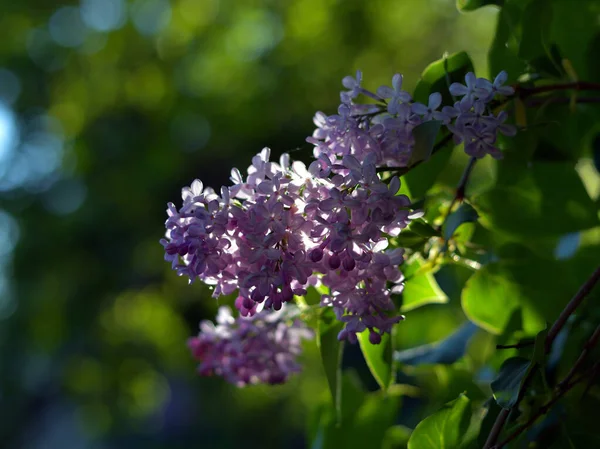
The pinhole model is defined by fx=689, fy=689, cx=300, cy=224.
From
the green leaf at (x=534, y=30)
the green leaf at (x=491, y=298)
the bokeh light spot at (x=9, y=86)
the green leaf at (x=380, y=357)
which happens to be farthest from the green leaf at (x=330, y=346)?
the bokeh light spot at (x=9, y=86)

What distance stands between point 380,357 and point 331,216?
0.57ft

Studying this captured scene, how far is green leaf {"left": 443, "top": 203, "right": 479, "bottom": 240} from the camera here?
452 mm

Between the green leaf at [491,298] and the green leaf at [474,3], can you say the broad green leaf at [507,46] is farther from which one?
the green leaf at [491,298]

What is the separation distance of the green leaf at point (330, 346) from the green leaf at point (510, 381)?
0.38ft

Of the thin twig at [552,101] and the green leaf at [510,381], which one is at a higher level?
the thin twig at [552,101]

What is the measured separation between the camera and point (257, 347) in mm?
567

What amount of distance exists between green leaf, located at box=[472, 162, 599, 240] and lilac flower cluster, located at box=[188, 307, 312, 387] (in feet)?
0.61

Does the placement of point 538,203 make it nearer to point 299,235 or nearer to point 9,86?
point 299,235

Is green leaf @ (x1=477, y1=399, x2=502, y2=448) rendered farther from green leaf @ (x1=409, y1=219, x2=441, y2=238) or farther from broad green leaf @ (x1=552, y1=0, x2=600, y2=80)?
broad green leaf @ (x1=552, y1=0, x2=600, y2=80)

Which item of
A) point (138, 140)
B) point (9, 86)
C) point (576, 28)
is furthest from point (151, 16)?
point (576, 28)

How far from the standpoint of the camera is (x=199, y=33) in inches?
181

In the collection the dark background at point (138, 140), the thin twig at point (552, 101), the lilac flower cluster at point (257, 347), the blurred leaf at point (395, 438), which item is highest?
the thin twig at point (552, 101)

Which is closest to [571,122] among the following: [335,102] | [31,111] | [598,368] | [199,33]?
[598,368]

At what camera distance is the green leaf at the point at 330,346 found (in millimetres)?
493
